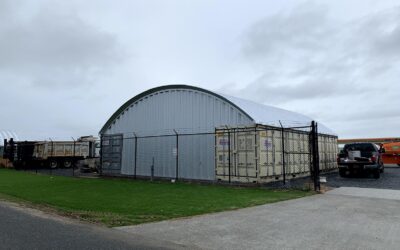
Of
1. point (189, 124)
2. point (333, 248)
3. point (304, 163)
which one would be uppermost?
point (189, 124)

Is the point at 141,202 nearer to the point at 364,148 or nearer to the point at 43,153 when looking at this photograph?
the point at 364,148

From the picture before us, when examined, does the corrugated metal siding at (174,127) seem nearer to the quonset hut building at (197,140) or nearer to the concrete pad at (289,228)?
the quonset hut building at (197,140)

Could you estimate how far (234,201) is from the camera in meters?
12.7

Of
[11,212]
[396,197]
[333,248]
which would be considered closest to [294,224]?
[333,248]

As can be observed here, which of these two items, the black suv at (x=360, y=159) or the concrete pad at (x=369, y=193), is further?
the black suv at (x=360, y=159)

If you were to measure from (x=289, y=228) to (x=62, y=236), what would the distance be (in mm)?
4979

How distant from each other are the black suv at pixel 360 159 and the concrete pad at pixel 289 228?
34.4ft

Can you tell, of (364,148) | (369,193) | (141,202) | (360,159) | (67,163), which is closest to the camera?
(141,202)

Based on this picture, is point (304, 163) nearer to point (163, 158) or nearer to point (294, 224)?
point (163, 158)

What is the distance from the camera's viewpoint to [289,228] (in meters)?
8.48

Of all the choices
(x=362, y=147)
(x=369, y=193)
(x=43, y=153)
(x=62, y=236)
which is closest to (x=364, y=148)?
(x=362, y=147)

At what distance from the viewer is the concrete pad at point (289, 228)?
7156 millimetres

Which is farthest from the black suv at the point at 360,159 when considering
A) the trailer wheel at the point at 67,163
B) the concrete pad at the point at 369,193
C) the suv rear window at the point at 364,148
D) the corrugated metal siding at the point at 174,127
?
the trailer wheel at the point at 67,163

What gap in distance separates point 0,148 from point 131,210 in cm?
3638
